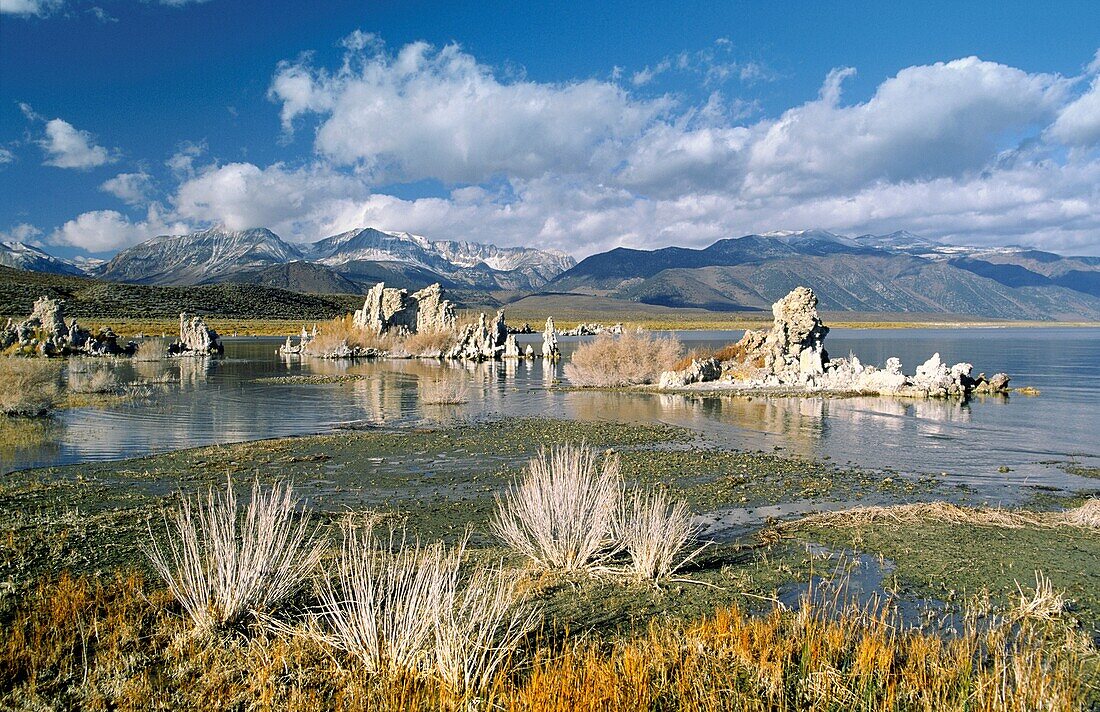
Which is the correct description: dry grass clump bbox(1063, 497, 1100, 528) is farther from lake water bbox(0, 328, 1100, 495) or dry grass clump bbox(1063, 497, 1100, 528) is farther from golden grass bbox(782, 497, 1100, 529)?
lake water bbox(0, 328, 1100, 495)

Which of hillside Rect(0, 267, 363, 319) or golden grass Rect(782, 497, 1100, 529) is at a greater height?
hillside Rect(0, 267, 363, 319)

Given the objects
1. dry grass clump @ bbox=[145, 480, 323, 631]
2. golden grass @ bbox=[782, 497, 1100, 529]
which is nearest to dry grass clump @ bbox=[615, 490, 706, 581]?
golden grass @ bbox=[782, 497, 1100, 529]

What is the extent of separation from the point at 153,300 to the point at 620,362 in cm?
11113

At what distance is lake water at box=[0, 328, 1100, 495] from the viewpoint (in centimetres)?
1741

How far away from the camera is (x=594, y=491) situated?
8.72 metres

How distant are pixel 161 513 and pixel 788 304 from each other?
33.7 meters

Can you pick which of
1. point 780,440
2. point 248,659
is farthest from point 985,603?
point 780,440

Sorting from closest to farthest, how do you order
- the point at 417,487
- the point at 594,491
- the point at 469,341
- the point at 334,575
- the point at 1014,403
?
the point at 334,575 < the point at 594,491 < the point at 417,487 < the point at 1014,403 < the point at 469,341

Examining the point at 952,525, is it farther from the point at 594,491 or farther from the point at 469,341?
the point at 469,341

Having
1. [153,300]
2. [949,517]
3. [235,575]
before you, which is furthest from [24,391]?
[153,300]

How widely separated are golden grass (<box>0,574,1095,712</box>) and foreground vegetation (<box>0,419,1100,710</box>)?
2cm

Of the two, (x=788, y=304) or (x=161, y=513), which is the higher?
(x=788, y=304)

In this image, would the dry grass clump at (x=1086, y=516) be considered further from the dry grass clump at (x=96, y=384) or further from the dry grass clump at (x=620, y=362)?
the dry grass clump at (x=96, y=384)

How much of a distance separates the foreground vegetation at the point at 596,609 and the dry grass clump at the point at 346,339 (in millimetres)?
55550
